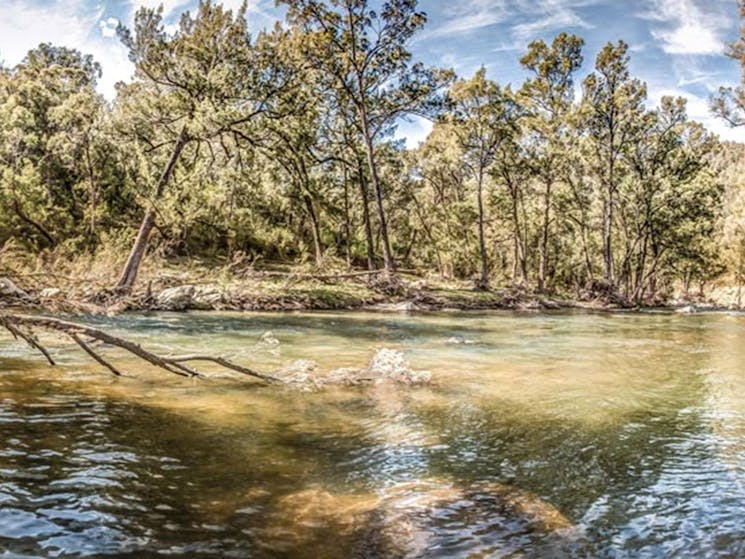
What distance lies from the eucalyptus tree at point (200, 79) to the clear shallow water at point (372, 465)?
12.8m

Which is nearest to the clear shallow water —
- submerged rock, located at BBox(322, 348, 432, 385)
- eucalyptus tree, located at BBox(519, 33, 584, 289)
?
submerged rock, located at BBox(322, 348, 432, 385)

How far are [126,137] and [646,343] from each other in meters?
22.0

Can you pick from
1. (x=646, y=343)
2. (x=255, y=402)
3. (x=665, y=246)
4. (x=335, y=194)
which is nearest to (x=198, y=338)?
(x=255, y=402)

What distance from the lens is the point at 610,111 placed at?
41.2 meters

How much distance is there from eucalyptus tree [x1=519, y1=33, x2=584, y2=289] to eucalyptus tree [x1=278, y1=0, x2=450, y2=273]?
12165 mm

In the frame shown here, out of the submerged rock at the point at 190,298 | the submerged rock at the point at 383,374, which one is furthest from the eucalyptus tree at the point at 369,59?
the submerged rock at the point at 383,374

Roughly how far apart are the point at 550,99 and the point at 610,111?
414 cm

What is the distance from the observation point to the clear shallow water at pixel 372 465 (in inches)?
179

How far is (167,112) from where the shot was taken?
23500 mm

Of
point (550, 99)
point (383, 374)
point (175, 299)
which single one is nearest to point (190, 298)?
point (175, 299)

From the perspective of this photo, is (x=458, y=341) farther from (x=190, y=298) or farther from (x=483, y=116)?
(x=483, y=116)

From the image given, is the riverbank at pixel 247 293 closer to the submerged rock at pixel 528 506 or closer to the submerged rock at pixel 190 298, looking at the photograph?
the submerged rock at pixel 190 298

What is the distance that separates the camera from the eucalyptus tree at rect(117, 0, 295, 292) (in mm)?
22656

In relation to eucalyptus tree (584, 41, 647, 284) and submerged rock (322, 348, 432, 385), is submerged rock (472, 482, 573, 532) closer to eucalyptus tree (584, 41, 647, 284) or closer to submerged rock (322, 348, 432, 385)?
submerged rock (322, 348, 432, 385)
